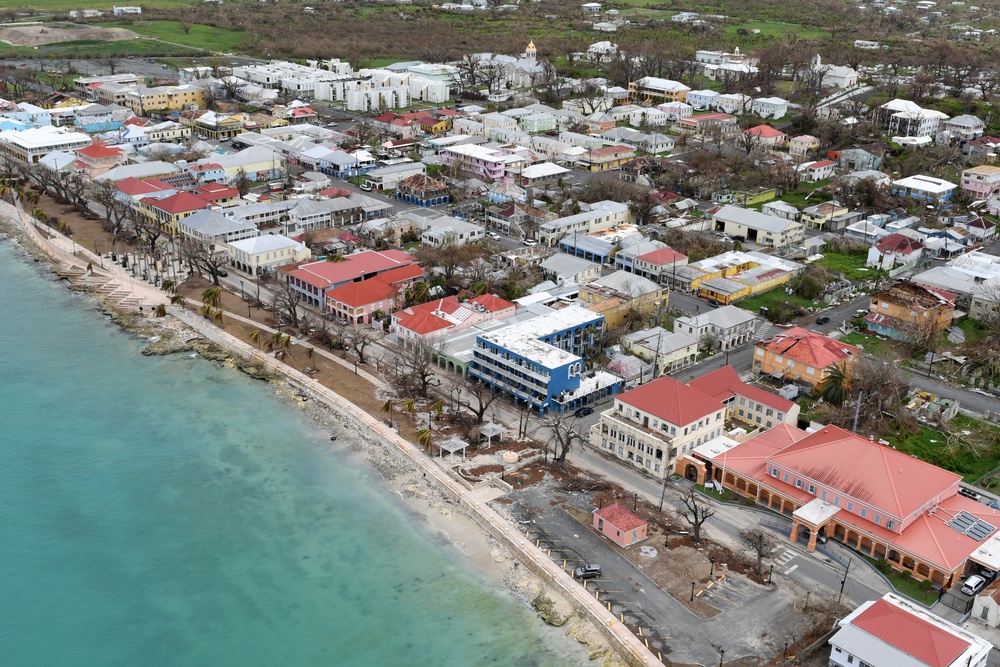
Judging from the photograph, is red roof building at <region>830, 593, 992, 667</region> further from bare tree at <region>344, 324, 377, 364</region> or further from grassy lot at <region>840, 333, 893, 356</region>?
bare tree at <region>344, 324, 377, 364</region>

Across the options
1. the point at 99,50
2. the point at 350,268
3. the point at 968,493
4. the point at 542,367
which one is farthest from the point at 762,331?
the point at 99,50

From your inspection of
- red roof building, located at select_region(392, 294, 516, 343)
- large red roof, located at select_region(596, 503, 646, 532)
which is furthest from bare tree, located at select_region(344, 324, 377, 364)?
large red roof, located at select_region(596, 503, 646, 532)

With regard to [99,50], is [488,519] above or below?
below

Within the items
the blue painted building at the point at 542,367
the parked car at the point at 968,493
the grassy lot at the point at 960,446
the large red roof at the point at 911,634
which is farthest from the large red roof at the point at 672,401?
the large red roof at the point at 911,634

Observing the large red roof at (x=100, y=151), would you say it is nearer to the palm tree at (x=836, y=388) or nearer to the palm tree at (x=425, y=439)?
the palm tree at (x=425, y=439)

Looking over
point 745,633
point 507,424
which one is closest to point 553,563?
point 745,633

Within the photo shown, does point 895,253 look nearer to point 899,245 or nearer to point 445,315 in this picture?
point 899,245
